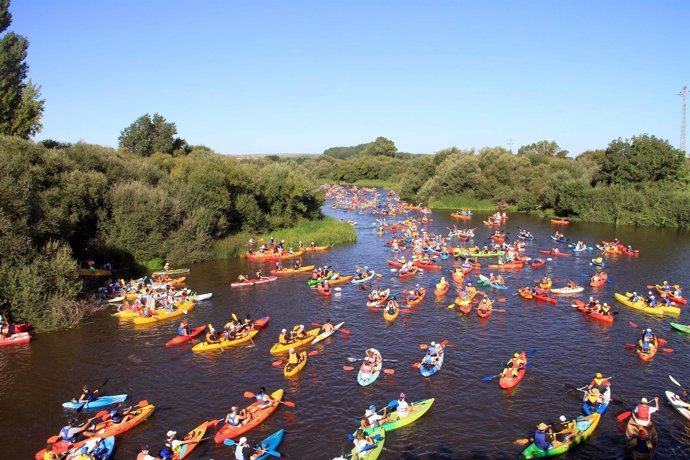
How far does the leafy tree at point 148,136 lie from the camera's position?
8419 cm

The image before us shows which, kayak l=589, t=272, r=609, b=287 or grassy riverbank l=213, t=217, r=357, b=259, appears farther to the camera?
grassy riverbank l=213, t=217, r=357, b=259

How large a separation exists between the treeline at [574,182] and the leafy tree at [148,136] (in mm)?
26115

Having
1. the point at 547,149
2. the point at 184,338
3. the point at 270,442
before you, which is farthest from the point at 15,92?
the point at 547,149

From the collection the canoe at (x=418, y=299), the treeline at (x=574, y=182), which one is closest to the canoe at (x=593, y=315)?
the canoe at (x=418, y=299)

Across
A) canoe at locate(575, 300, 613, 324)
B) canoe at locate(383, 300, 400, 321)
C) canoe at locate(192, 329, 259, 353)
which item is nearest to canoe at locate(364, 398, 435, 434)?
canoe at locate(383, 300, 400, 321)

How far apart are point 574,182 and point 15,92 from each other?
259 feet

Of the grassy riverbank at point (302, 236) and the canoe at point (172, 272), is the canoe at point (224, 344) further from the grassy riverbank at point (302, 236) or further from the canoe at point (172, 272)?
the grassy riverbank at point (302, 236)

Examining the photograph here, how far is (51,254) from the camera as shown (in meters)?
32.2

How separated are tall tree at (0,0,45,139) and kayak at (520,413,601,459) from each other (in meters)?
54.3

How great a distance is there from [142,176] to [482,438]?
44758mm

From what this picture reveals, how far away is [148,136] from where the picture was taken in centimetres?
8519

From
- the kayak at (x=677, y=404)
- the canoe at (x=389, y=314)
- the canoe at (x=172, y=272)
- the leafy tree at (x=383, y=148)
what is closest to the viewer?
the kayak at (x=677, y=404)

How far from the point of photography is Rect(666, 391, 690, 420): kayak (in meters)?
21.4

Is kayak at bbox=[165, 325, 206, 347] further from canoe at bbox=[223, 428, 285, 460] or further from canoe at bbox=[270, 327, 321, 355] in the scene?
canoe at bbox=[223, 428, 285, 460]
